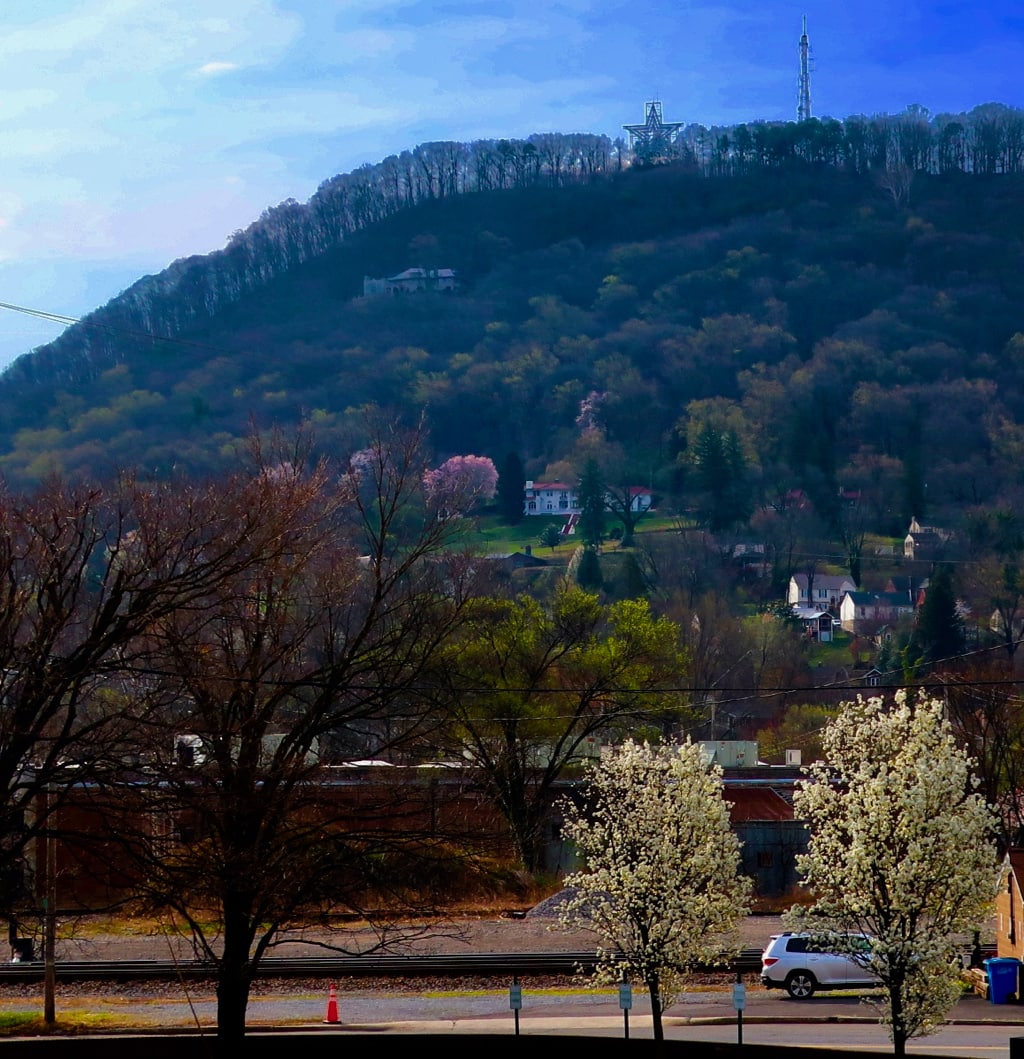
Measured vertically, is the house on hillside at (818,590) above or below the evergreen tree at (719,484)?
below

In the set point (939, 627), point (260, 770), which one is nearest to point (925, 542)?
point (939, 627)

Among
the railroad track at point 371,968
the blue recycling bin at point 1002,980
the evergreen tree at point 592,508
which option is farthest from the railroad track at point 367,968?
the evergreen tree at point 592,508

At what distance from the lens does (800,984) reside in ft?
97.7

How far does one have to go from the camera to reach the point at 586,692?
48.9m

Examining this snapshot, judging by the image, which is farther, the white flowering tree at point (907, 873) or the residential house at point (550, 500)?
the residential house at point (550, 500)

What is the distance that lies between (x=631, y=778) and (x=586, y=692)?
22410mm

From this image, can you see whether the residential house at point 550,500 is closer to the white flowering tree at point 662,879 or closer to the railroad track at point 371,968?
the railroad track at point 371,968

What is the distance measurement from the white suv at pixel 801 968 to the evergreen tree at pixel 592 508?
13172cm

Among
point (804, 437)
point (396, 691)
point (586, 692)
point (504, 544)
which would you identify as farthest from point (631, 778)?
point (804, 437)

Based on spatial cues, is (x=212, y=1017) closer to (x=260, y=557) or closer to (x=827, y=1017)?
(x=827, y=1017)

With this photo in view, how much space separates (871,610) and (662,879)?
12069 cm

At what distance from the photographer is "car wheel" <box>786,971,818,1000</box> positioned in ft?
97.6

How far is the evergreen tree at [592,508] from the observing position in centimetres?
16450

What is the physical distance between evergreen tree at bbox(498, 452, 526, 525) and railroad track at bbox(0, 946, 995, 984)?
150 m
